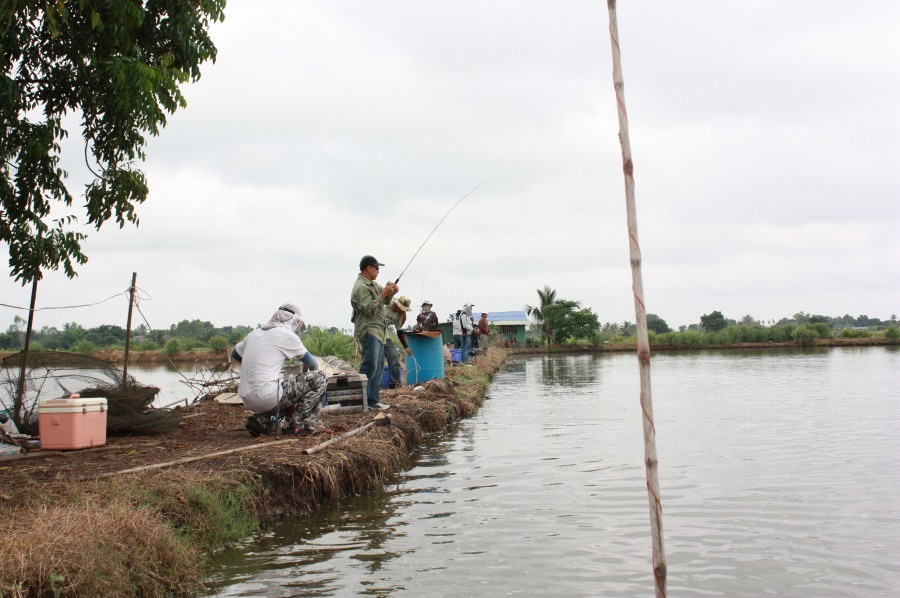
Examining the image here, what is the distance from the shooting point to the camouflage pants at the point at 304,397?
787 centimetres

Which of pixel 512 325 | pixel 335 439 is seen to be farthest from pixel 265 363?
pixel 512 325

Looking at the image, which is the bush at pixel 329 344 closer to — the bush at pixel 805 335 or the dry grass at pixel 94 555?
the dry grass at pixel 94 555

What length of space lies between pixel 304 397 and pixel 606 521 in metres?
3.27

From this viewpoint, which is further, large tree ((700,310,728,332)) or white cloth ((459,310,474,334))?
large tree ((700,310,728,332))

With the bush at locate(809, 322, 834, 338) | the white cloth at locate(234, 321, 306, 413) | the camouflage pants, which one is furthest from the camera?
the bush at locate(809, 322, 834, 338)

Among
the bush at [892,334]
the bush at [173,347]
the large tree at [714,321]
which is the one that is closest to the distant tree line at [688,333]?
the bush at [892,334]

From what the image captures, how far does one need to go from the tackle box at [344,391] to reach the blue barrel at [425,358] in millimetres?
4519

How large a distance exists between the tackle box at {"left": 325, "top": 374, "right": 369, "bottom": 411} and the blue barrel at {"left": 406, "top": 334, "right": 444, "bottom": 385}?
4519mm

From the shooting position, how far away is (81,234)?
7.85 meters

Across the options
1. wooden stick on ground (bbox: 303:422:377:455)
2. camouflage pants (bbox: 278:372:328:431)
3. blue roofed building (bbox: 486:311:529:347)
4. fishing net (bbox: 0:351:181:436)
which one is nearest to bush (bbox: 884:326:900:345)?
blue roofed building (bbox: 486:311:529:347)

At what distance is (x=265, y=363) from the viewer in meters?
7.66

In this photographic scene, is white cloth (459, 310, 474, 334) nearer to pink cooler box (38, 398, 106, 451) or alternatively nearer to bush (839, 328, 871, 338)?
pink cooler box (38, 398, 106, 451)

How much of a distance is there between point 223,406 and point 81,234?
4.57 meters

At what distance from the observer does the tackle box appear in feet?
32.7
